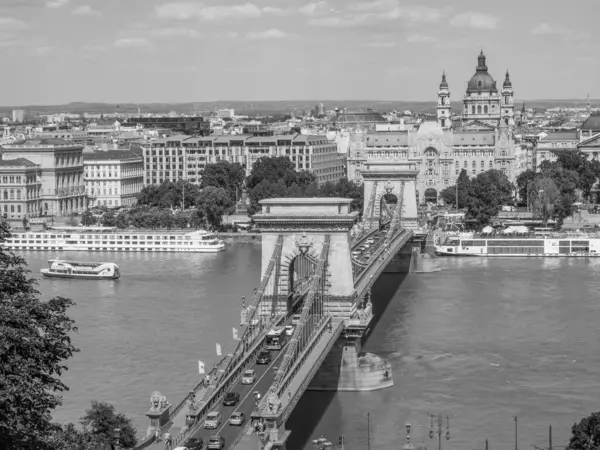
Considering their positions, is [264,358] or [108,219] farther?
[108,219]

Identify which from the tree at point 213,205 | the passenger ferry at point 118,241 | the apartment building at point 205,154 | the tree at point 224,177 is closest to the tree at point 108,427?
the passenger ferry at point 118,241

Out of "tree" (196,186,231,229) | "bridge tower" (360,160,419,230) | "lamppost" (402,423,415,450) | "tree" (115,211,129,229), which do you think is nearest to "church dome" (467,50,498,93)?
"tree" (196,186,231,229)

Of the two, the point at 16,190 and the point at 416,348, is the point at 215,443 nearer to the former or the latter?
the point at 416,348

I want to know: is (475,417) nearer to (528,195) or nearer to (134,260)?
(134,260)

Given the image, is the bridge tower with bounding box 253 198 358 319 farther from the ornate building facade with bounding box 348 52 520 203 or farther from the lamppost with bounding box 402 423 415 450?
the ornate building facade with bounding box 348 52 520 203

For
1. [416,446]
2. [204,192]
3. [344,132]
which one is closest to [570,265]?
[204,192]

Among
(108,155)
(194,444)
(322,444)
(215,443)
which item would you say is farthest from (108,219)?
(215,443)
